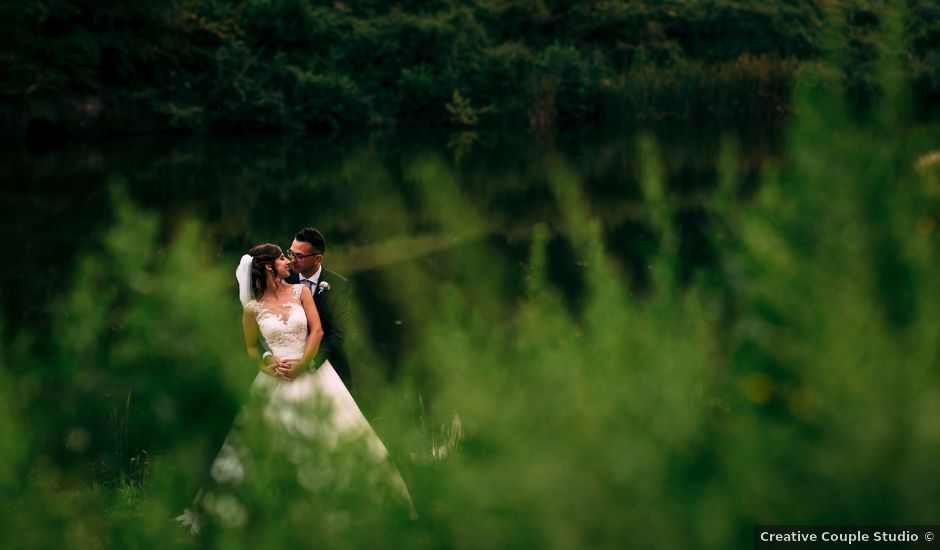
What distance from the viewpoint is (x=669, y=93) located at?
47.4m

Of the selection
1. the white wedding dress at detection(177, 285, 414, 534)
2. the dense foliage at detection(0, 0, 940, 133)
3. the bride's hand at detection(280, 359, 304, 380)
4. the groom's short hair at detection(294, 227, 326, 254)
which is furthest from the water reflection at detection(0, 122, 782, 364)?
the white wedding dress at detection(177, 285, 414, 534)

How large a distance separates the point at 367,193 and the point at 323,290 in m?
21.5

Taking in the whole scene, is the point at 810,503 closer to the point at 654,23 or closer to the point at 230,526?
the point at 230,526

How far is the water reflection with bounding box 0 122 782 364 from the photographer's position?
1786cm

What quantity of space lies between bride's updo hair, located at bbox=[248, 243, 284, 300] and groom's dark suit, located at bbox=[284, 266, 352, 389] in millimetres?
190

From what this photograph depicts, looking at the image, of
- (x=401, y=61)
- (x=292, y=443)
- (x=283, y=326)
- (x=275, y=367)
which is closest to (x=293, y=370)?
(x=275, y=367)

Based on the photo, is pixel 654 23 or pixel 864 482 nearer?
pixel 864 482

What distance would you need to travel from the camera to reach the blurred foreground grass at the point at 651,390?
230cm

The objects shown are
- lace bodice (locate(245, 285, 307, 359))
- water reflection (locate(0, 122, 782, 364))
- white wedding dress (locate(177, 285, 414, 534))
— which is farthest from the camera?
water reflection (locate(0, 122, 782, 364))

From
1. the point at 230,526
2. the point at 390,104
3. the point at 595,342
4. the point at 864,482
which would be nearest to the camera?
the point at 864,482

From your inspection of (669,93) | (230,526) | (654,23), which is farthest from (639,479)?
(654,23)

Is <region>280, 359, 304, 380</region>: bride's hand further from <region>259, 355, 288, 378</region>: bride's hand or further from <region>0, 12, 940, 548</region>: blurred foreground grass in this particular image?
<region>0, 12, 940, 548</region>: blurred foreground grass

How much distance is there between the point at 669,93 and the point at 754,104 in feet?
12.1

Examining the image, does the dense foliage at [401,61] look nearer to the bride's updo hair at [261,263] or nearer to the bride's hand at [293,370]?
the bride's updo hair at [261,263]
